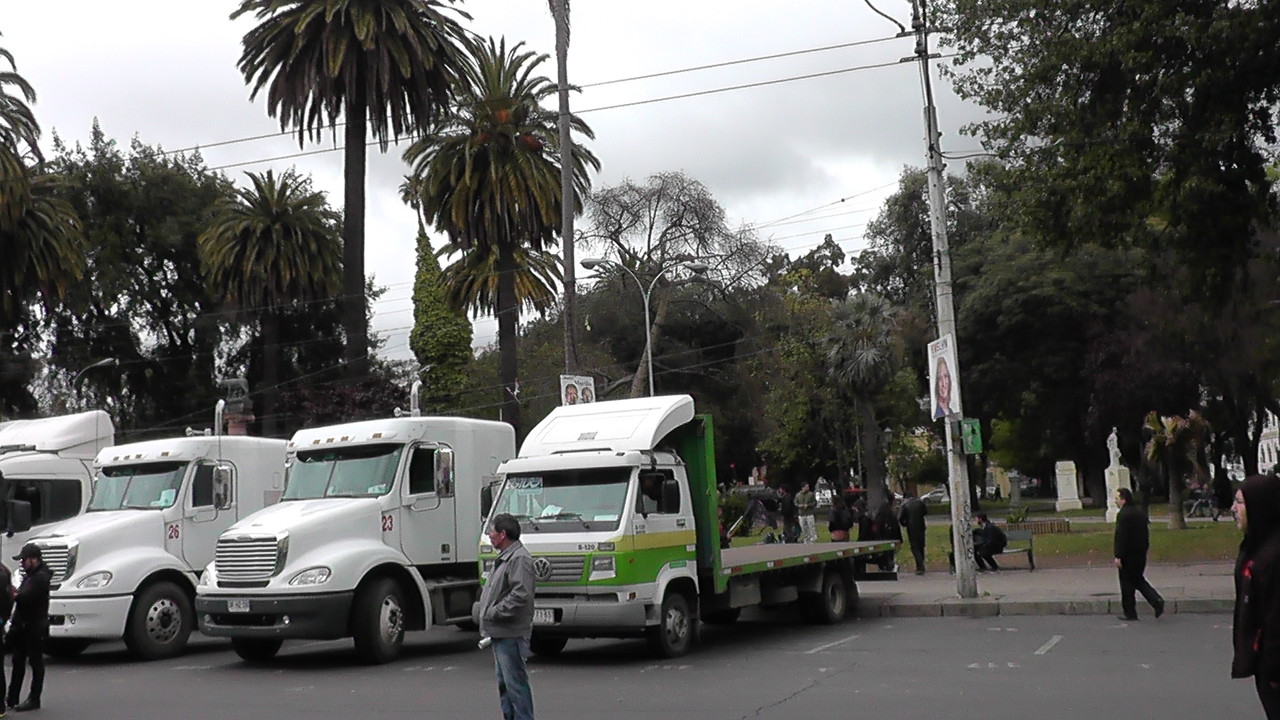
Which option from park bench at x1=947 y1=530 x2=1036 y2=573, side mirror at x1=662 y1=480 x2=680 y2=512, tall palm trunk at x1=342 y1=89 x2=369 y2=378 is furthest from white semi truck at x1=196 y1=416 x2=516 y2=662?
tall palm trunk at x1=342 y1=89 x2=369 y2=378

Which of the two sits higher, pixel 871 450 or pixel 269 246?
pixel 269 246

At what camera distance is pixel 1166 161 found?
20.7 meters

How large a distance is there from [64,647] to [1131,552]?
15109 millimetres

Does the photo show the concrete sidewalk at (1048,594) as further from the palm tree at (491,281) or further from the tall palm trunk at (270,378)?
the tall palm trunk at (270,378)

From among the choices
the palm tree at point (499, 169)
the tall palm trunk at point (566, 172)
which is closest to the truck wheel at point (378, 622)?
the tall palm trunk at point (566, 172)

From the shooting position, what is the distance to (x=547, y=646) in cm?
1638

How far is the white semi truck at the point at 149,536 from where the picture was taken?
16953 millimetres

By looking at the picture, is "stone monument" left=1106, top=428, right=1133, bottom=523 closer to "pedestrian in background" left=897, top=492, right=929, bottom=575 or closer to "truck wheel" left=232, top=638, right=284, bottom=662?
"pedestrian in background" left=897, top=492, right=929, bottom=575

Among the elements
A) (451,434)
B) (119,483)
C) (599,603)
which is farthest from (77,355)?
(599,603)

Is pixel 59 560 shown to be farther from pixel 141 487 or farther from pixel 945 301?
pixel 945 301

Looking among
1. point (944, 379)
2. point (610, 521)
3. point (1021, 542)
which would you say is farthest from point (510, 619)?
point (1021, 542)

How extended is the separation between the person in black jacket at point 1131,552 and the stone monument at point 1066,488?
127 feet

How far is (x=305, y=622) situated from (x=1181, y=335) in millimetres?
26380

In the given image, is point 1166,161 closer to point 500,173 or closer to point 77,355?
point 500,173
